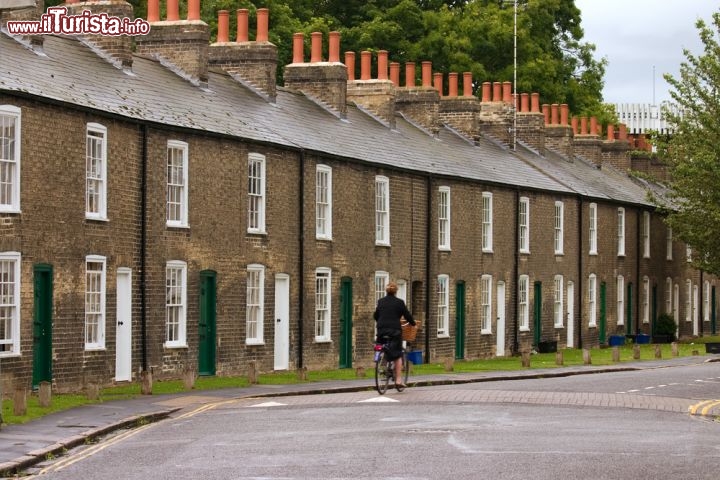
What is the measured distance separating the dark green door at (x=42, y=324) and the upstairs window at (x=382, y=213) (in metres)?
17.0

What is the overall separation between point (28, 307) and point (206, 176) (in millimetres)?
8039

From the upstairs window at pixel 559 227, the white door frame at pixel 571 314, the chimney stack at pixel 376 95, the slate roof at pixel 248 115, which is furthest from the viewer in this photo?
the white door frame at pixel 571 314

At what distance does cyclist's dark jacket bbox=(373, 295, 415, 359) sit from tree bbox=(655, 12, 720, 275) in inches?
1373

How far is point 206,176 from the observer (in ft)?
121

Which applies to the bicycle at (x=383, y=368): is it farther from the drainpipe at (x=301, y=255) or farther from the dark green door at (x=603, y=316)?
the dark green door at (x=603, y=316)

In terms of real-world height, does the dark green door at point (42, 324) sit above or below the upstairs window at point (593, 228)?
below

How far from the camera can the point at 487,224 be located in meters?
55.1

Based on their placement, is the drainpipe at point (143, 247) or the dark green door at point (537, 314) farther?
the dark green door at point (537, 314)

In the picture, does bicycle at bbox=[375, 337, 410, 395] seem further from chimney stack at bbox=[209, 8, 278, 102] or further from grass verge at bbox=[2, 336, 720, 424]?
chimney stack at bbox=[209, 8, 278, 102]

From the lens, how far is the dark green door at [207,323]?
3700 cm

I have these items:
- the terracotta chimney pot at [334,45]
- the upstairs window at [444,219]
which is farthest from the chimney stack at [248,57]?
the upstairs window at [444,219]

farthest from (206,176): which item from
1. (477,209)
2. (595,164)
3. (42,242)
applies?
(595,164)

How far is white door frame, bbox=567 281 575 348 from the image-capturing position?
A: 206ft

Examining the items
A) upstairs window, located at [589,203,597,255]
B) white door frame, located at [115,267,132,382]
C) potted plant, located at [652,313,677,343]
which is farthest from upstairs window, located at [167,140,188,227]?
potted plant, located at [652,313,677,343]
